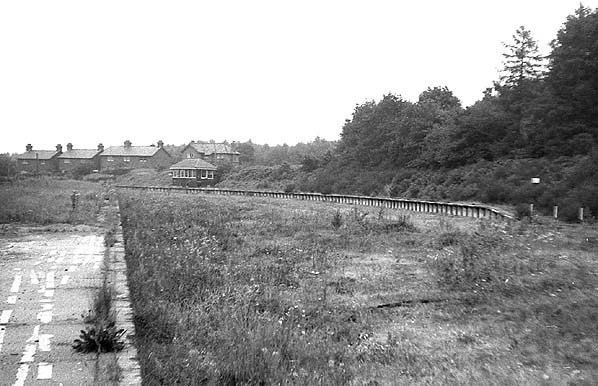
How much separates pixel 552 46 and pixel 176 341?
38.7m

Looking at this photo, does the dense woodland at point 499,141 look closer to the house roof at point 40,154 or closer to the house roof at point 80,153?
the house roof at point 80,153

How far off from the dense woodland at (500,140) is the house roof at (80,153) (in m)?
57.7

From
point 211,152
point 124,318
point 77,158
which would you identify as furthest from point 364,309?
point 77,158

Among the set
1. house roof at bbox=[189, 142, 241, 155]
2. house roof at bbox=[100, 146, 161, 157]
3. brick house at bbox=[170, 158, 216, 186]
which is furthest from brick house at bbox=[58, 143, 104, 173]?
brick house at bbox=[170, 158, 216, 186]

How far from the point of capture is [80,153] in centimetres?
11688

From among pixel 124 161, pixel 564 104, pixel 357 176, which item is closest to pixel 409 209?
pixel 564 104

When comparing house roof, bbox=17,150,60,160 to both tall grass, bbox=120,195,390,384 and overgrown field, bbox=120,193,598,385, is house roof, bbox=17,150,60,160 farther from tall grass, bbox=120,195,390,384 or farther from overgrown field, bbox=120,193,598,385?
tall grass, bbox=120,195,390,384

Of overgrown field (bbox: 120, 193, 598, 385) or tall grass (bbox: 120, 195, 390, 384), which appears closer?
tall grass (bbox: 120, 195, 390, 384)

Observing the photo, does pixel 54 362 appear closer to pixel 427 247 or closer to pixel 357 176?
pixel 427 247

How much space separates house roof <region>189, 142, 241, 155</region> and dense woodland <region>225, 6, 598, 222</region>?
1720 inches

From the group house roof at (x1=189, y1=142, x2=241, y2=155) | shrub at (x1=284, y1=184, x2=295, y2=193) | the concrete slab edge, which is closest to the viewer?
the concrete slab edge

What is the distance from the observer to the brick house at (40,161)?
115 metres

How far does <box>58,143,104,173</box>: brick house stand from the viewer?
372ft

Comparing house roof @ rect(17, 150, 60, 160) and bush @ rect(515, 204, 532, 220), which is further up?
house roof @ rect(17, 150, 60, 160)
